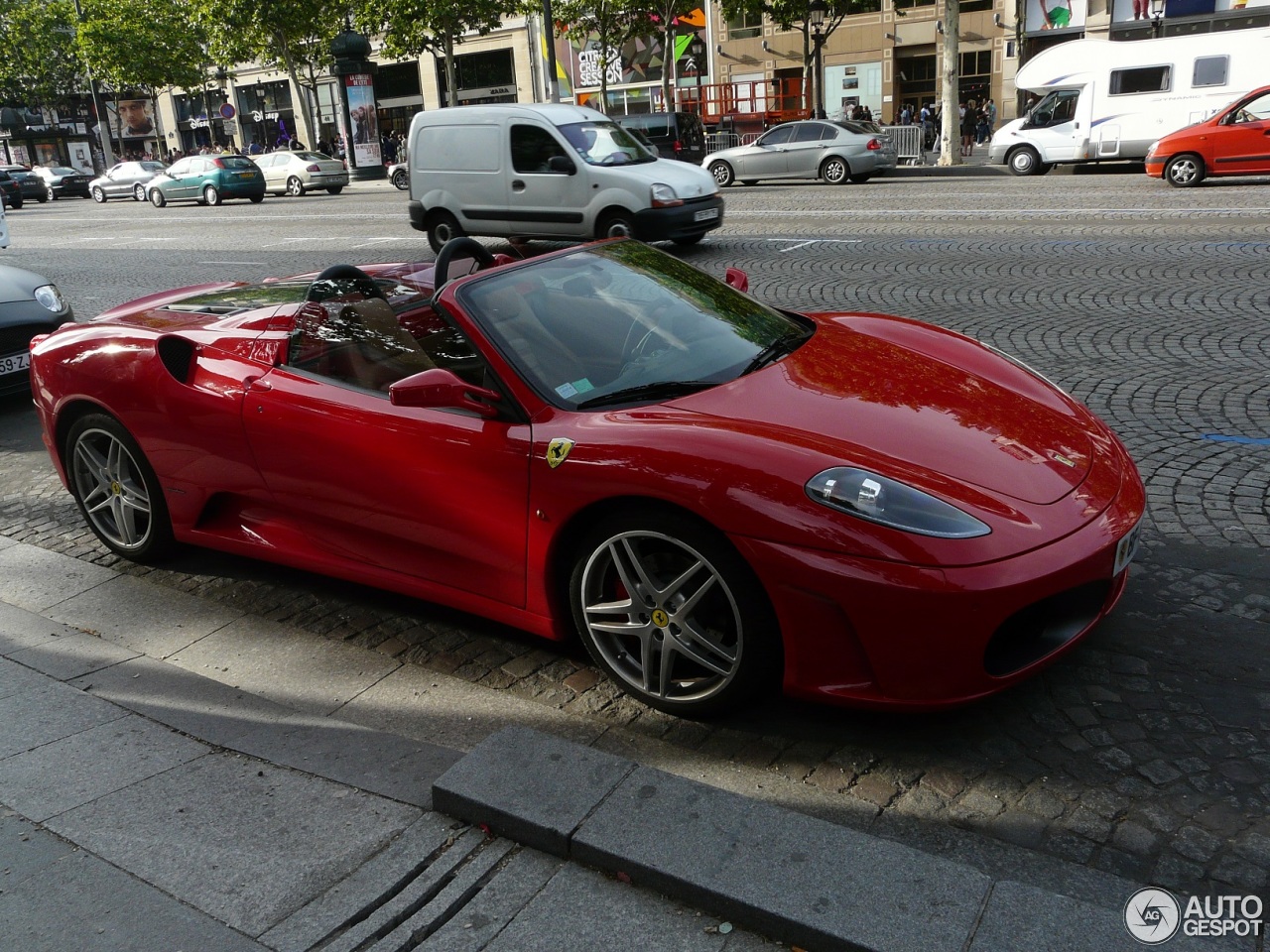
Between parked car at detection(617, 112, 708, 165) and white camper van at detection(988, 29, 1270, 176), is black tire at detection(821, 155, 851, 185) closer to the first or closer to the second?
white camper van at detection(988, 29, 1270, 176)

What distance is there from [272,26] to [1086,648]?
4422cm

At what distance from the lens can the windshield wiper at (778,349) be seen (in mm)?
3689

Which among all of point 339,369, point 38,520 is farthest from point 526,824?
point 38,520

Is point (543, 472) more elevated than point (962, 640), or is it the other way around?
point (543, 472)

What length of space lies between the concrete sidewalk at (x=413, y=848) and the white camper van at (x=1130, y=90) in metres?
22.1

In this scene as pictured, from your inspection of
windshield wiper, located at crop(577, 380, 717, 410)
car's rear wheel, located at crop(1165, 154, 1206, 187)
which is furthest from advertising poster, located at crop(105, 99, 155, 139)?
windshield wiper, located at crop(577, 380, 717, 410)

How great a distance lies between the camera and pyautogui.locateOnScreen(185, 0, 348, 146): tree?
40281 millimetres

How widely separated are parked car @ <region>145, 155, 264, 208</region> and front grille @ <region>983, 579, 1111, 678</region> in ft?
103

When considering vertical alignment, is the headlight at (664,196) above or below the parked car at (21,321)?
above

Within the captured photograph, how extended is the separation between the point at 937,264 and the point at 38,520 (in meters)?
8.55

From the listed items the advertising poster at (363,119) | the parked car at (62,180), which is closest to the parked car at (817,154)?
the advertising poster at (363,119)

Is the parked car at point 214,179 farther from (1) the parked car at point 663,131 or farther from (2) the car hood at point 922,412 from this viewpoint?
(2) the car hood at point 922,412

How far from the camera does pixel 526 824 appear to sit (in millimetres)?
Answer: 2689

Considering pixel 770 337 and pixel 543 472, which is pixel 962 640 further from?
pixel 770 337
